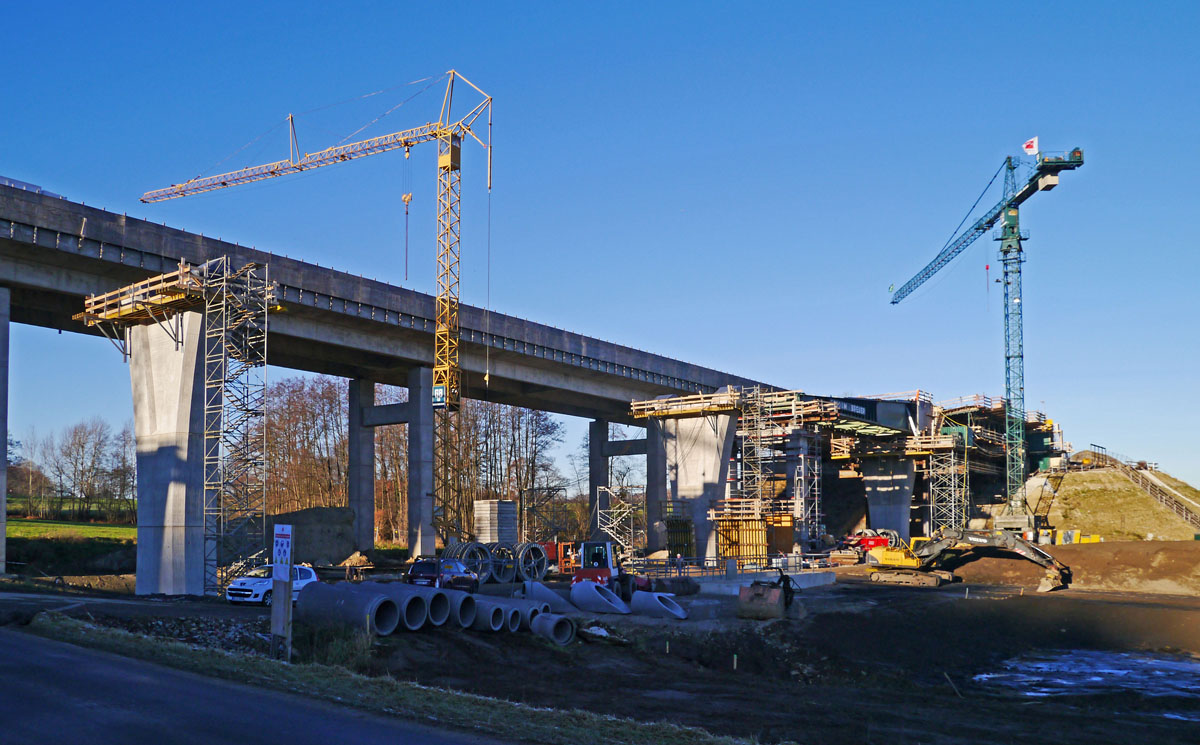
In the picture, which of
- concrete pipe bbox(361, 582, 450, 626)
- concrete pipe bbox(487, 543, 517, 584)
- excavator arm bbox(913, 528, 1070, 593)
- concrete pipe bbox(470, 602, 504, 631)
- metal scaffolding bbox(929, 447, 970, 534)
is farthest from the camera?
metal scaffolding bbox(929, 447, 970, 534)

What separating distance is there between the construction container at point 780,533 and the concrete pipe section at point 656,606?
2963cm

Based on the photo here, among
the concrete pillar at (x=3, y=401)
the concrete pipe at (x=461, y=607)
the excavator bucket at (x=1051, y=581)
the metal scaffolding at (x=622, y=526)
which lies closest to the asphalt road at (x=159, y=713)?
the concrete pipe at (x=461, y=607)

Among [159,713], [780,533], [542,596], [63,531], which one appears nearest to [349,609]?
[159,713]

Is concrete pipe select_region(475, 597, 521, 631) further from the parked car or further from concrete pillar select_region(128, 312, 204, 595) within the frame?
concrete pillar select_region(128, 312, 204, 595)

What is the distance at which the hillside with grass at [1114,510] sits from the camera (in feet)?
234

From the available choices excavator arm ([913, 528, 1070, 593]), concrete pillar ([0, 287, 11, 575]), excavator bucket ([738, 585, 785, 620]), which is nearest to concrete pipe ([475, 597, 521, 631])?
excavator bucket ([738, 585, 785, 620])

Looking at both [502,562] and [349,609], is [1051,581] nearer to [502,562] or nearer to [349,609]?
[502,562]

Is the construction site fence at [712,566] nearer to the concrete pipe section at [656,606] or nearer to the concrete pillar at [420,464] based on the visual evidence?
the concrete pipe section at [656,606]

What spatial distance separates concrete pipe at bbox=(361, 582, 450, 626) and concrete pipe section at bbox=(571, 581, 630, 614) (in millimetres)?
8817

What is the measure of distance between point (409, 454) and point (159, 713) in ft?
147

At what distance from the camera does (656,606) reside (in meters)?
30.7

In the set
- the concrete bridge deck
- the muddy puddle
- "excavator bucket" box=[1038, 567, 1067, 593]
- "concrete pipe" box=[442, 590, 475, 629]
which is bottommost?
"excavator bucket" box=[1038, 567, 1067, 593]

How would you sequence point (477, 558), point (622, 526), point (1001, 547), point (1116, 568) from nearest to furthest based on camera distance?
point (477, 558)
point (1001, 547)
point (1116, 568)
point (622, 526)

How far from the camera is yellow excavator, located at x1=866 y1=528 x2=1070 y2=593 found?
45.8m
